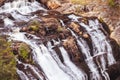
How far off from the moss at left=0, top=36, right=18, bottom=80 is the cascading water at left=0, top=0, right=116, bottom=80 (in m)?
0.72

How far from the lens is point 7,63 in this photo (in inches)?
452

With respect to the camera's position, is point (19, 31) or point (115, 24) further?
point (115, 24)

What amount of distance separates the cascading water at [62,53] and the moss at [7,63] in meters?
0.72

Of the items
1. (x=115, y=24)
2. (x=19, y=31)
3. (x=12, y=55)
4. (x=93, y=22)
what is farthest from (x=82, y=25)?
(x=12, y=55)

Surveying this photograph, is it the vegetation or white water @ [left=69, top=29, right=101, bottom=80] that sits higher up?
the vegetation

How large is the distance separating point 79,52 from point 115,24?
3624 mm

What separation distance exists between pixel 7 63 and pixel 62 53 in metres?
3.34

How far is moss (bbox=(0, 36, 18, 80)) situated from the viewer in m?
11.0

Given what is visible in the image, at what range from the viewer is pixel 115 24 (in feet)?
57.4

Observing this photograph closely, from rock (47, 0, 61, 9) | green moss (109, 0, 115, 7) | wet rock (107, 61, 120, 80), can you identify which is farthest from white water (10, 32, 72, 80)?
green moss (109, 0, 115, 7)

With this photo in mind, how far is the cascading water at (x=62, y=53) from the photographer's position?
1332cm

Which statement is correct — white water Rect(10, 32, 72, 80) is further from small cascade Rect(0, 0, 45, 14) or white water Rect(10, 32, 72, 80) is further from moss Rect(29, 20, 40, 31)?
small cascade Rect(0, 0, 45, 14)

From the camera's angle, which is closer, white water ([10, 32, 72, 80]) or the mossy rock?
the mossy rock

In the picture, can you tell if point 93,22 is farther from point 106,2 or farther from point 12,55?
point 12,55
